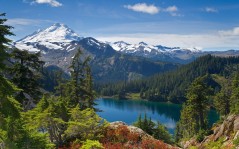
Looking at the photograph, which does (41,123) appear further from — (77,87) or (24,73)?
(77,87)

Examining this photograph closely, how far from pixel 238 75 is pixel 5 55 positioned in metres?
78.6

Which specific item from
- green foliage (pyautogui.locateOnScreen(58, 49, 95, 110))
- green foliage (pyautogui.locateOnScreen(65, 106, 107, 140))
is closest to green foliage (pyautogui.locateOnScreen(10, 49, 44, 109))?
green foliage (pyautogui.locateOnScreen(58, 49, 95, 110))

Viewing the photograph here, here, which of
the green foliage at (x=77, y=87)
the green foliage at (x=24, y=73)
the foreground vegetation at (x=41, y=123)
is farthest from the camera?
the green foliage at (x=77, y=87)

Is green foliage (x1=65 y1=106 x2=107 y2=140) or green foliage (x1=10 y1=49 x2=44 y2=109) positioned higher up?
green foliage (x1=10 y1=49 x2=44 y2=109)

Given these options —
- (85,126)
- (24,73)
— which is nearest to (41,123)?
(85,126)

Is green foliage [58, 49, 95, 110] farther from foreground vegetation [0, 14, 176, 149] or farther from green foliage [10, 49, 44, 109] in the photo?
green foliage [10, 49, 44, 109]

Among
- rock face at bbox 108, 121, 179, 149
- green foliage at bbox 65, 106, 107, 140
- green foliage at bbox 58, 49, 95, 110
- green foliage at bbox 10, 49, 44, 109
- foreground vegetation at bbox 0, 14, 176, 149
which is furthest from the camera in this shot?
green foliage at bbox 58, 49, 95, 110

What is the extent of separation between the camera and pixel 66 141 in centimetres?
2783

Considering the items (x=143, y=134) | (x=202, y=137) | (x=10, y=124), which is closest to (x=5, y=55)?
(x=10, y=124)

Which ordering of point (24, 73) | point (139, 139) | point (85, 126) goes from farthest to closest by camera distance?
point (24, 73), point (139, 139), point (85, 126)

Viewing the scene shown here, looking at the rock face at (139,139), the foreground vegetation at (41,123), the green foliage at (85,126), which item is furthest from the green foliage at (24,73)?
the rock face at (139,139)

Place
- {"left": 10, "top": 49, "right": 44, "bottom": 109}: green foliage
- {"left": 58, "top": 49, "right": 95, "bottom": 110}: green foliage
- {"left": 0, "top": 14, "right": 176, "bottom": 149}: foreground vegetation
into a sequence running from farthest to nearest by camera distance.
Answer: {"left": 58, "top": 49, "right": 95, "bottom": 110}: green foliage → {"left": 10, "top": 49, "right": 44, "bottom": 109}: green foliage → {"left": 0, "top": 14, "right": 176, "bottom": 149}: foreground vegetation

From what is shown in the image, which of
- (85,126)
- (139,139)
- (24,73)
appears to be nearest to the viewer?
(85,126)

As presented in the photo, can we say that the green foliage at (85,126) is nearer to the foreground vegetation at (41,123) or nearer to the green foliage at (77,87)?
the foreground vegetation at (41,123)
